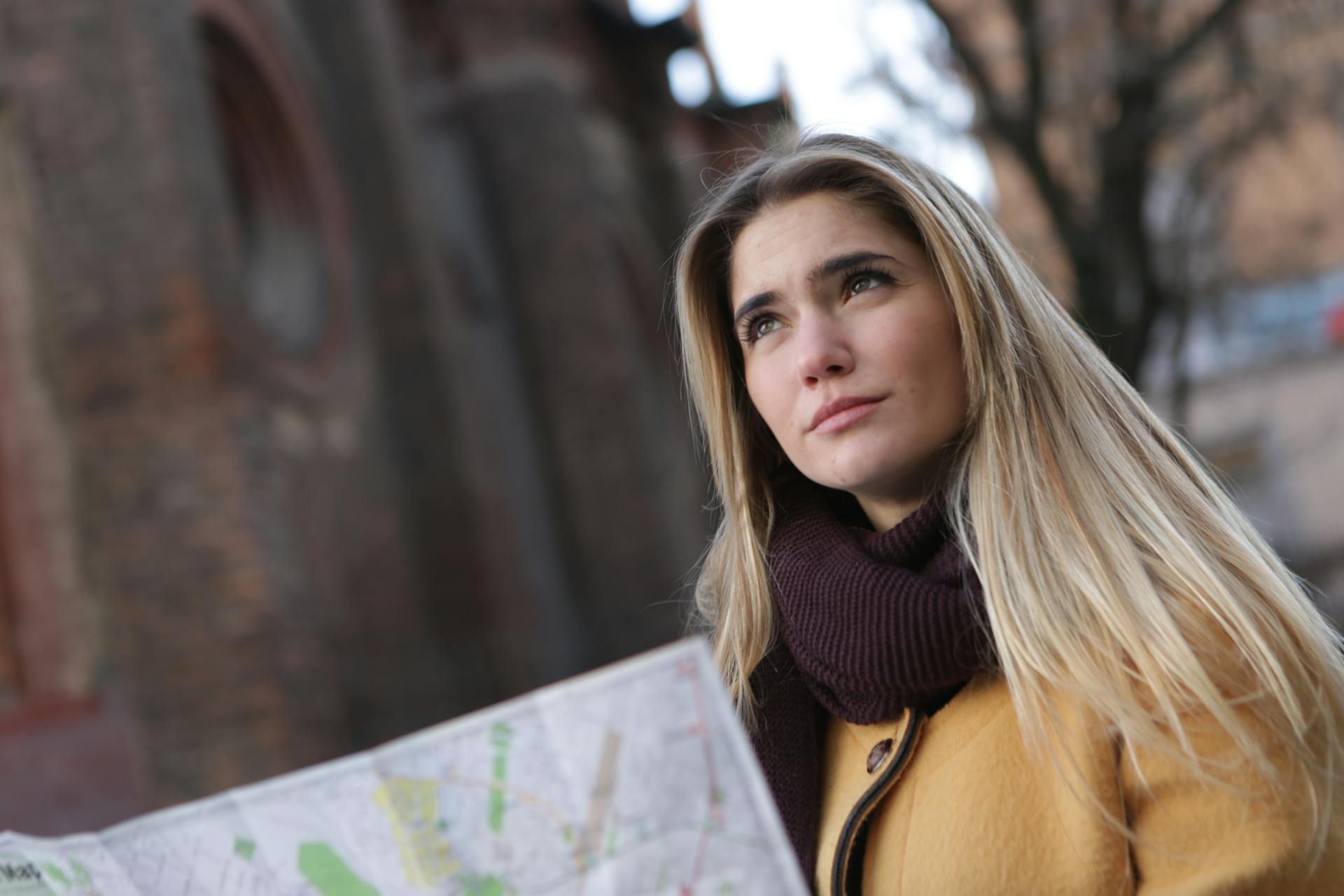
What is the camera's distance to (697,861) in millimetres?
1442

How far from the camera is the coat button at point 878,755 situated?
1922 mm

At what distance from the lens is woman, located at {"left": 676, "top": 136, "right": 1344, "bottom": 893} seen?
161 cm

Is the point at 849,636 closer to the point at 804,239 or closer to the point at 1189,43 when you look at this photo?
the point at 804,239

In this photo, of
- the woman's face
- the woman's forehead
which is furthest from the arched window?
the woman's face

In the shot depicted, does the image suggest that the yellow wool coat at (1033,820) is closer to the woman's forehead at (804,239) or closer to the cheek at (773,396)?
the cheek at (773,396)

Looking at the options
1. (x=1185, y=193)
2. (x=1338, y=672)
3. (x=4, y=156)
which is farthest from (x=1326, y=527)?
(x=1338, y=672)

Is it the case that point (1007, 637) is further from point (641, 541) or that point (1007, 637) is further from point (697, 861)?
point (641, 541)

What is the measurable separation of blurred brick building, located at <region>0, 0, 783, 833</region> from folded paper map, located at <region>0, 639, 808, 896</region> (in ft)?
3.83

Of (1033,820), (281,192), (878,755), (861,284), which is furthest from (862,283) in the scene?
(281,192)

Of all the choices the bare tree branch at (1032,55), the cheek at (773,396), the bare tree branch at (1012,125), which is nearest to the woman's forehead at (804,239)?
the cheek at (773,396)

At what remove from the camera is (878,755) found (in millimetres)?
1935

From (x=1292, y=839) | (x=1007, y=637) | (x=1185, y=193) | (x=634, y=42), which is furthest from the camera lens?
(x=634, y=42)

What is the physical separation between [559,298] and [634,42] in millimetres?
4510

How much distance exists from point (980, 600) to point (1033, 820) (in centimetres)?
29
